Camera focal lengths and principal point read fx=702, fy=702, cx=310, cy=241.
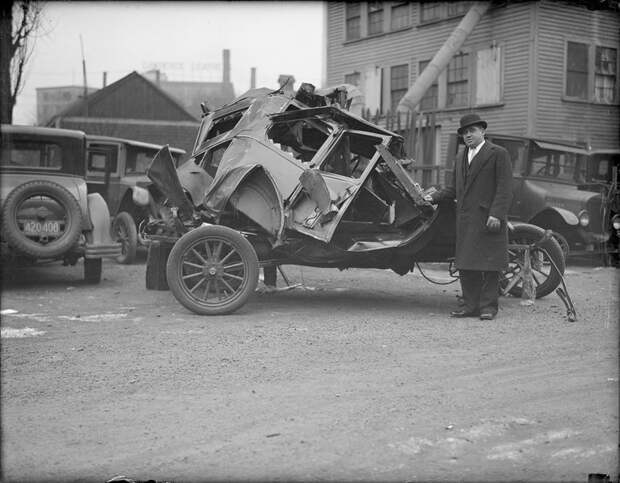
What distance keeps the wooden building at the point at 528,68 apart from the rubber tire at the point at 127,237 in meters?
8.95

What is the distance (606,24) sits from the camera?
822 inches

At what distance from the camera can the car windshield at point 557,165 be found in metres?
12.3

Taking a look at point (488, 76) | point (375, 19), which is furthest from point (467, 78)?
point (375, 19)

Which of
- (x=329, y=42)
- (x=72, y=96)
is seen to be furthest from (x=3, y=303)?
(x=72, y=96)

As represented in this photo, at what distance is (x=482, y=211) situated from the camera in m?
6.75

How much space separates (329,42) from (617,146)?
11.1 meters

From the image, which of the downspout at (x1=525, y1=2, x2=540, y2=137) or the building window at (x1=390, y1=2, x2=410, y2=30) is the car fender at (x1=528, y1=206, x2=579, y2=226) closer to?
the downspout at (x1=525, y1=2, x2=540, y2=137)

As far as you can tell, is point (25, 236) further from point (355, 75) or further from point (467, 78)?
point (355, 75)

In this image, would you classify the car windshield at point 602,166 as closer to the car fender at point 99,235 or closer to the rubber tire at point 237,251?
the rubber tire at point 237,251

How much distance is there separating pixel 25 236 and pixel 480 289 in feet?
17.8

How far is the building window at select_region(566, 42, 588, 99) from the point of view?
20.2 metres

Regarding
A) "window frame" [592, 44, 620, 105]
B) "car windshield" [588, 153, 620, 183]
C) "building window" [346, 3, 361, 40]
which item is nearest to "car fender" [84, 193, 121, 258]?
"car windshield" [588, 153, 620, 183]

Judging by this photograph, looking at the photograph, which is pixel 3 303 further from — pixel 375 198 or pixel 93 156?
pixel 93 156

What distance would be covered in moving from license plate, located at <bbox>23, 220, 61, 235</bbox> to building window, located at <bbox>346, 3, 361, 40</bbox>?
18527 millimetres
